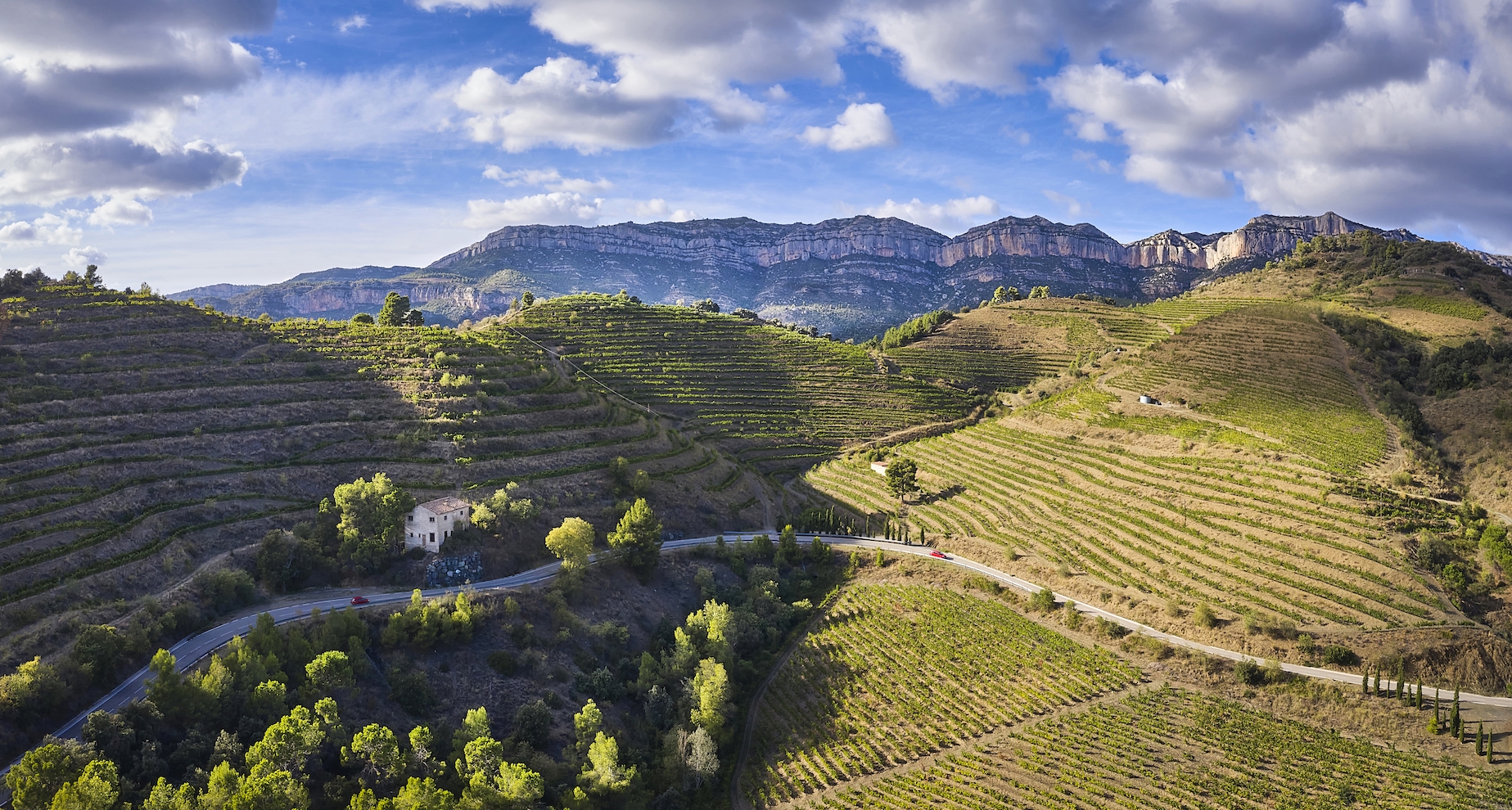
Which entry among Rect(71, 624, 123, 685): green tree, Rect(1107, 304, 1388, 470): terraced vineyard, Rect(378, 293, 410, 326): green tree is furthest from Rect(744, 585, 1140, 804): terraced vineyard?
Rect(378, 293, 410, 326): green tree

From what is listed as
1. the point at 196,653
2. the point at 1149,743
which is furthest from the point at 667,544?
the point at 1149,743

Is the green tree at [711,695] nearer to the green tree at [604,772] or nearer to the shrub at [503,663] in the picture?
the green tree at [604,772]

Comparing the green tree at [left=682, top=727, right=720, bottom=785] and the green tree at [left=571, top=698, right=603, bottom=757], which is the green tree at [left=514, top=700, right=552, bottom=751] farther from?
the green tree at [left=682, top=727, right=720, bottom=785]

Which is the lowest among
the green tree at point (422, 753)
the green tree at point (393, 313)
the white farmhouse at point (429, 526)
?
the green tree at point (422, 753)

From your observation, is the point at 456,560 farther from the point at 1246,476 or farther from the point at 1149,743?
the point at 1246,476

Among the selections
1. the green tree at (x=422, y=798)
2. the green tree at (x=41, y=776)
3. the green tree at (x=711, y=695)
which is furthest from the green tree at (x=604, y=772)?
the green tree at (x=41, y=776)
